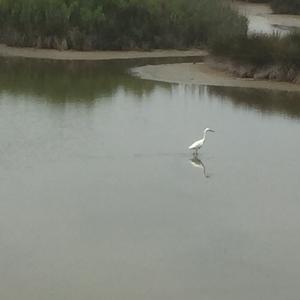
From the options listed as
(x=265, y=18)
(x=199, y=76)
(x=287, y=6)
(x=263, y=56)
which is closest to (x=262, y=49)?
(x=263, y=56)

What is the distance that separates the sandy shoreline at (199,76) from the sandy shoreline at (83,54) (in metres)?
2.75

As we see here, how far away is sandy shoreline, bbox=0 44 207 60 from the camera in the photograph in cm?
2688

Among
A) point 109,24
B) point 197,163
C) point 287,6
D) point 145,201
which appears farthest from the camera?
point 287,6

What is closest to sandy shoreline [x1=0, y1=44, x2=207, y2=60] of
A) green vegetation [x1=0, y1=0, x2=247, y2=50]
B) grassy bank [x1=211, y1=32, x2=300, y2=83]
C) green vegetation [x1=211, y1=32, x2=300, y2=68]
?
green vegetation [x1=0, y1=0, x2=247, y2=50]

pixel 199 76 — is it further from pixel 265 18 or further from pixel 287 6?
pixel 287 6

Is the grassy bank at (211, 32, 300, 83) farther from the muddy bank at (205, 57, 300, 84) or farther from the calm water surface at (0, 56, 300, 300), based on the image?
the calm water surface at (0, 56, 300, 300)

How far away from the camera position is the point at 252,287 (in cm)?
869

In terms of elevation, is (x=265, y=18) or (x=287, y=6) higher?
(x=287, y=6)

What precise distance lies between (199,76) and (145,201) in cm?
1234

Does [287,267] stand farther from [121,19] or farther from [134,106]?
[121,19]

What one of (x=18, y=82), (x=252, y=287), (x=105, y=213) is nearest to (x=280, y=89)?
(x=18, y=82)

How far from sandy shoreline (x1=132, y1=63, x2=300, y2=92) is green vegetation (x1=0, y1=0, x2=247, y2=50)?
119 inches

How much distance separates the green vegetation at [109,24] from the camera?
27.9 meters

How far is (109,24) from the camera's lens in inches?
1107
